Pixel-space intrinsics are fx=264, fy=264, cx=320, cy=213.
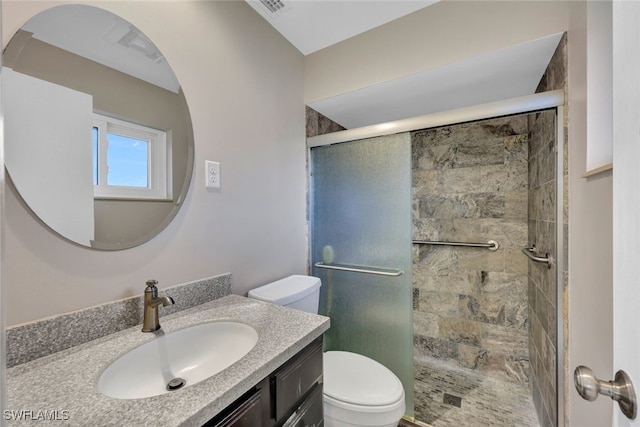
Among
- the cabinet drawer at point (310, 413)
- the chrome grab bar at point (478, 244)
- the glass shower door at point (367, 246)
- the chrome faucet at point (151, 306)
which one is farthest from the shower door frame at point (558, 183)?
the chrome faucet at point (151, 306)

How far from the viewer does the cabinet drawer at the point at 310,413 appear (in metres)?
0.83

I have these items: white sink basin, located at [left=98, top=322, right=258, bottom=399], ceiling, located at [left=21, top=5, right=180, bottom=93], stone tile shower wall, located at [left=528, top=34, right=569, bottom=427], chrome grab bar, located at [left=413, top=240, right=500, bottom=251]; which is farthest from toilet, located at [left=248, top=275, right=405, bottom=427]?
chrome grab bar, located at [left=413, top=240, right=500, bottom=251]

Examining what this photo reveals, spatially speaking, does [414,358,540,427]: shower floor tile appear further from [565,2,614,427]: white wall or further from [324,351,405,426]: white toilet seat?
[565,2,614,427]: white wall

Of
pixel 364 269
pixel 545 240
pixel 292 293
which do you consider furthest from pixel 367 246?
pixel 545 240

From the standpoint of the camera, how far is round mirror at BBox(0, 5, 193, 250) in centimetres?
75

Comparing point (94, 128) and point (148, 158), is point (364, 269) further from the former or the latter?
point (94, 128)

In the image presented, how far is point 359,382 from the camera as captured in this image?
1.34 meters

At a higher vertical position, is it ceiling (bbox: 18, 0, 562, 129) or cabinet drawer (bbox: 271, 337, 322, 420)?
ceiling (bbox: 18, 0, 562, 129)

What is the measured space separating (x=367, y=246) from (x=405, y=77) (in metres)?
1.04

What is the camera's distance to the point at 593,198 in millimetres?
971

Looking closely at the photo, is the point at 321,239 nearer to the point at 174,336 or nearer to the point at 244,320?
the point at 244,320

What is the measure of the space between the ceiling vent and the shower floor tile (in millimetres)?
2521

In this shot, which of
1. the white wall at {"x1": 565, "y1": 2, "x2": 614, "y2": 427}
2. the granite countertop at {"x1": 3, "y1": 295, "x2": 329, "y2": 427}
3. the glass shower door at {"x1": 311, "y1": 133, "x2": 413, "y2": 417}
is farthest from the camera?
the glass shower door at {"x1": 311, "y1": 133, "x2": 413, "y2": 417}

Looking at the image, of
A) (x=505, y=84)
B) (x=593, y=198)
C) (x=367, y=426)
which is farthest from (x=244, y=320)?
(x=505, y=84)
